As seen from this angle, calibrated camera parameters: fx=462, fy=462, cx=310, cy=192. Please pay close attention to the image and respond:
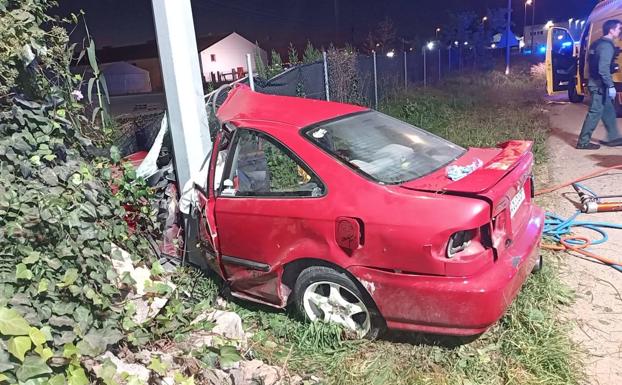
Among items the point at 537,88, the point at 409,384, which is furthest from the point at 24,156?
the point at 537,88

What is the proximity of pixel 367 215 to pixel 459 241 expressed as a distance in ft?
1.71

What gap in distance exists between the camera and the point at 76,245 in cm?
238

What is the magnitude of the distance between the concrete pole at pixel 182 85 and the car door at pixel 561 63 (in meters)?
10.2

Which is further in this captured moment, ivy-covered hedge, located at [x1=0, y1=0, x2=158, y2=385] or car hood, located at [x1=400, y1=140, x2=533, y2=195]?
car hood, located at [x1=400, y1=140, x2=533, y2=195]

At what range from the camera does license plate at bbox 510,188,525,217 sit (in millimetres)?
2883

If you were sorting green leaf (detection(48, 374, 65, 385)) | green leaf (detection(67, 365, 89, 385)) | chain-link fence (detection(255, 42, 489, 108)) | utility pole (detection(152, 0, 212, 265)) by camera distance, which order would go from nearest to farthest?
1. green leaf (detection(48, 374, 65, 385))
2. green leaf (detection(67, 365, 89, 385))
3. utility pole (detection(152, 0, 212, 265))
4. chain-link fence (detection(255, 42, 489, 108))

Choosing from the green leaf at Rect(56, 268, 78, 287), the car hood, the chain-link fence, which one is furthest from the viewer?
the chain-link fence

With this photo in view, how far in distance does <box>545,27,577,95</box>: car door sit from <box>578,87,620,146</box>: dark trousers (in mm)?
4046

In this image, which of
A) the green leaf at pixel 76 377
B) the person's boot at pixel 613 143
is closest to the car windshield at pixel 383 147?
the green leaf at pixel 76 377

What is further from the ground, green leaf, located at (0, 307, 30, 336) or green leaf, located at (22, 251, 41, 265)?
green leaf, located at (22, 251, 41, 265)

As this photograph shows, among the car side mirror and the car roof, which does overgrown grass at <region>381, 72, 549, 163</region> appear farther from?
the car side mirror

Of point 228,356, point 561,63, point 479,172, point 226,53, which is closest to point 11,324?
point 228,356

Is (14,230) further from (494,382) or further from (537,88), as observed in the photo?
(537,88)

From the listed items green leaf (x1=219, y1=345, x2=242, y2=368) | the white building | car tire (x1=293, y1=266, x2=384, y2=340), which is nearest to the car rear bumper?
car tire (x1=293, y1=266, x2=384, y2=340)
